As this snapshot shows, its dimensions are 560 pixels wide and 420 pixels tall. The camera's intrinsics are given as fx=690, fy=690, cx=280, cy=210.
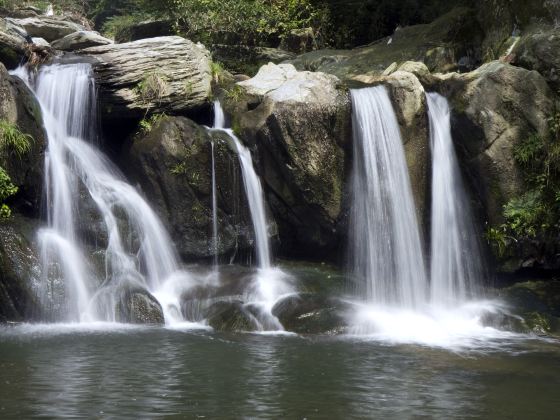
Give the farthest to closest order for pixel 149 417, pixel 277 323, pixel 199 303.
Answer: pixel 199 303 < pixel 277 323 < pixel 149 417

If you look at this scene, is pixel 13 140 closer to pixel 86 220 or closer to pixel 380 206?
pixel 86 220

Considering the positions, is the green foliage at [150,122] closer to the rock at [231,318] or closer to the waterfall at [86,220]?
the waterfall at [86,220]

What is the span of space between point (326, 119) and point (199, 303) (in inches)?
182

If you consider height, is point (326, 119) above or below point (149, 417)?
above

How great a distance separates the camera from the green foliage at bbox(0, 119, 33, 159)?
12102 millimetres

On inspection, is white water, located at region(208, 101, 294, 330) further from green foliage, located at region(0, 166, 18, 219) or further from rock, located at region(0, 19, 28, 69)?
green foliage, located at region(0, 166, 18, 219)

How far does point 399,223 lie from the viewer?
14.1 metres

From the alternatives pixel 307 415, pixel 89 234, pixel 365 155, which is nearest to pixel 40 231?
pixel 89 234

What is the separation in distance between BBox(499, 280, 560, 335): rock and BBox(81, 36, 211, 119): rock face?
769 cm

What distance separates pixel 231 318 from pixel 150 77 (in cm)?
596

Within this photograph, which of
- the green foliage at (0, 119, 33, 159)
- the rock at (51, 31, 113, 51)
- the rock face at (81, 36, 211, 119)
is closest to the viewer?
the green foliage at (0, 119, 33, 159)

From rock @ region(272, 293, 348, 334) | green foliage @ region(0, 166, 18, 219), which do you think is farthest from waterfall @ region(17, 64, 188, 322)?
rock @ region(272, 293, 348, 334)

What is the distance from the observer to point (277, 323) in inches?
452

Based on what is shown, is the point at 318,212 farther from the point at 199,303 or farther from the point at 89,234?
the point at 89,234
